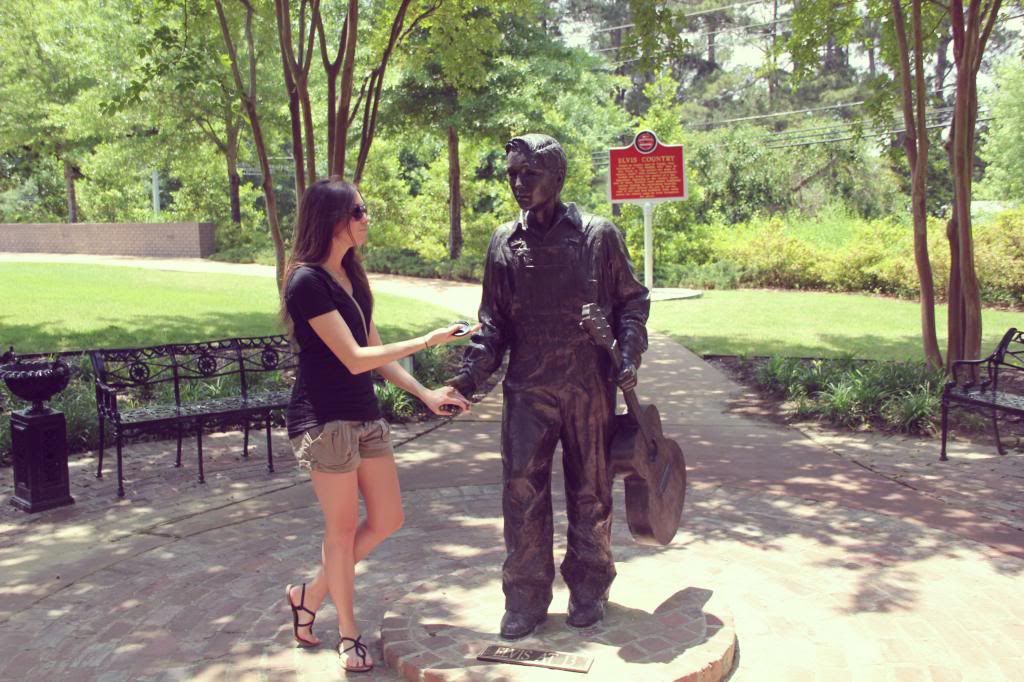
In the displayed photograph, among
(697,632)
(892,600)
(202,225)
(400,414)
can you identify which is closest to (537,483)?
(697,632)

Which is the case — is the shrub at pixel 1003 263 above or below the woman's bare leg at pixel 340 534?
above

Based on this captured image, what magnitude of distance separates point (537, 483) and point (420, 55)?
1058 cm

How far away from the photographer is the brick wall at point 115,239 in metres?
30.4

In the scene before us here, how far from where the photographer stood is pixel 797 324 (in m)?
16.2

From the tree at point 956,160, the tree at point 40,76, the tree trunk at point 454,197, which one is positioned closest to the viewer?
the tree at point 956,160

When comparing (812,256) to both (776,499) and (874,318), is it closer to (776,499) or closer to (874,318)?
(874,318)

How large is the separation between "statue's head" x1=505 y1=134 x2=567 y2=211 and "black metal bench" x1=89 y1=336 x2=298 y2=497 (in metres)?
3.17

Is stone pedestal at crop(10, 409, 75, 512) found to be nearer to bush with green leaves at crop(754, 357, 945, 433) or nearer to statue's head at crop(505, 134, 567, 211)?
statue's head at crop(505, 134, 567, 211)

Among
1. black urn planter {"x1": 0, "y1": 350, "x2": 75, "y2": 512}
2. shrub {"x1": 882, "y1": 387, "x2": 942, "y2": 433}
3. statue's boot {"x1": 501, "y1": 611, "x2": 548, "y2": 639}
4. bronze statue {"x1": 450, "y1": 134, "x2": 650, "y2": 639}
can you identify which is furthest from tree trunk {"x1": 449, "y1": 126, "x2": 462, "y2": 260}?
statue's boot {"x1": 501, "y1": 611, "x2": 548, "y2": 639}

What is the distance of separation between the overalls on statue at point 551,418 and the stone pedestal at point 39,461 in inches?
147

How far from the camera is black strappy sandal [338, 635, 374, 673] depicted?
397 cm

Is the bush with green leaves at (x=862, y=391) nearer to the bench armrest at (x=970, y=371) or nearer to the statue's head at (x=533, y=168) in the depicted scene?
the bench armrest at (x=970, y=371)

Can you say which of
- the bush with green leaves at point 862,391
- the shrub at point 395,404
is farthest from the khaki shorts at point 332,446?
the bush with green leaves at point 862,391

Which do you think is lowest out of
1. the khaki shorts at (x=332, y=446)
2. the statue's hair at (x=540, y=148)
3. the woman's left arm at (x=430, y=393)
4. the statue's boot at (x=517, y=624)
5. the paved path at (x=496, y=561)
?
the paved path at (x=496, y=561)
